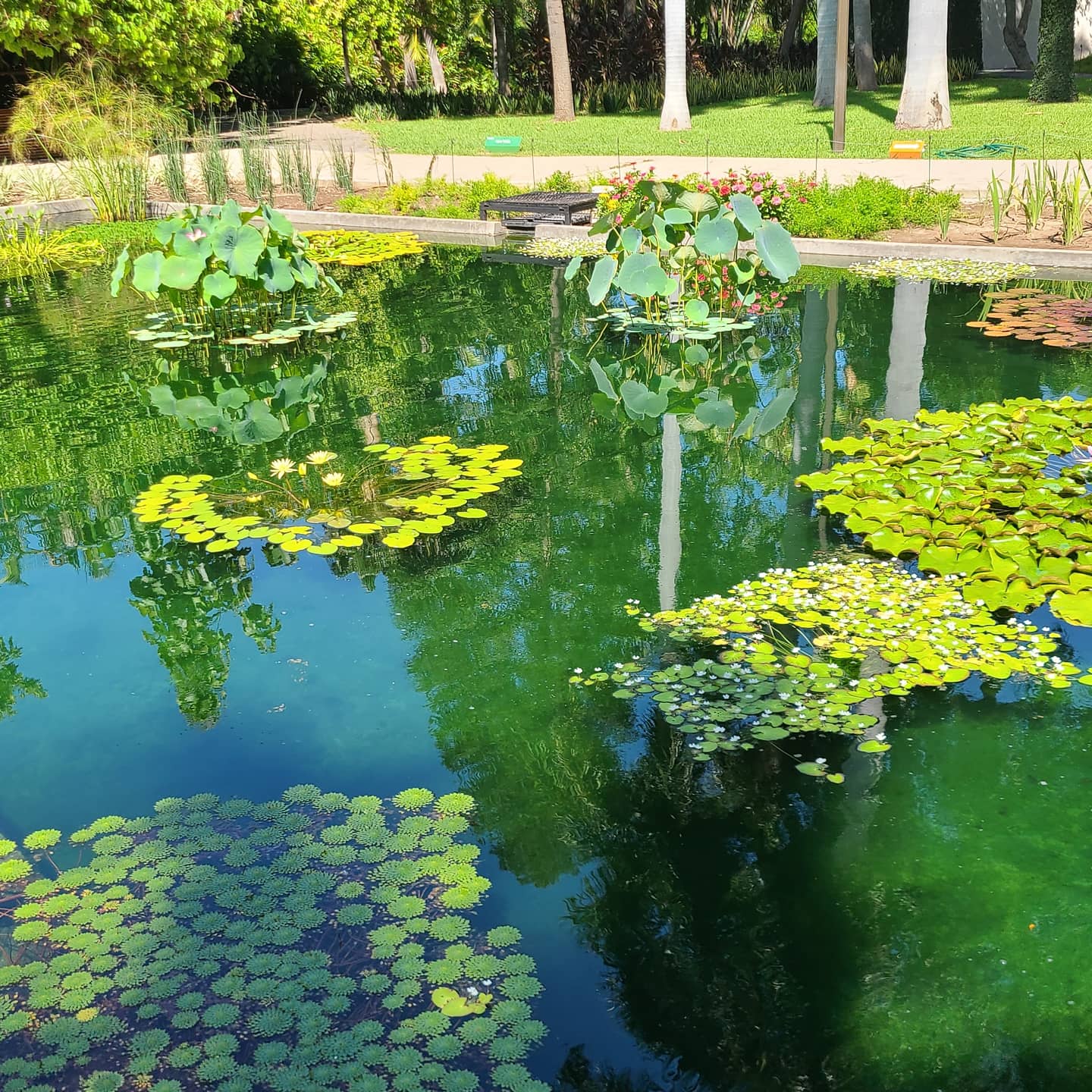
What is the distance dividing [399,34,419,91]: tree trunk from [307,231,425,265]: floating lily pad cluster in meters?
20.4

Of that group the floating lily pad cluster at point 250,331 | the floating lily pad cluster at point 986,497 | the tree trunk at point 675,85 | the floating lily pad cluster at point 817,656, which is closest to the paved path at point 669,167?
the tree trunk at point 675,85

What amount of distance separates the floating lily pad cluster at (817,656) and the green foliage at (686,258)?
289 centimetres

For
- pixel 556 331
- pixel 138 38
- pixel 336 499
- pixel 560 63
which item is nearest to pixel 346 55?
pixel 560 63

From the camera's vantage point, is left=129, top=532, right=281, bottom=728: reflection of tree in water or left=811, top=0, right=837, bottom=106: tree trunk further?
left=811, top=0, right=837, bottom=106: tree trunk

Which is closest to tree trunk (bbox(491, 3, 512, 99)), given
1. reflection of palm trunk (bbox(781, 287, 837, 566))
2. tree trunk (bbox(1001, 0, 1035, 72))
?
tree trunk (bbox(1001, 0, 1035, 72))

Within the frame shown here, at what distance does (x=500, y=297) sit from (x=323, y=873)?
25.6 ft

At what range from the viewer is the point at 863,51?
2458 centimetres

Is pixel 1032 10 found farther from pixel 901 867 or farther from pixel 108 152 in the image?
pixel 901 867

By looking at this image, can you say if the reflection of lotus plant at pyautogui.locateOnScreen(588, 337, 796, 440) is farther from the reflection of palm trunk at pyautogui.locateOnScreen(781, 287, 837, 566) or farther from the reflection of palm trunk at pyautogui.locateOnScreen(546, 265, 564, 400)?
the reflection of palm trunk at pyautogui.locateOnScreen(546, 265, 564, 400)

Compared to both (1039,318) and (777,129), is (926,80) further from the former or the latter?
(1039,318)

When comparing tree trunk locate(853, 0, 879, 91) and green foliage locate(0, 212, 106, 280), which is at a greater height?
tree trunk locate(853, 0, 879, 91)

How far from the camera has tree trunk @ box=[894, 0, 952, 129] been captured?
18.7m

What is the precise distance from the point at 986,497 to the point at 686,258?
14.0 feet

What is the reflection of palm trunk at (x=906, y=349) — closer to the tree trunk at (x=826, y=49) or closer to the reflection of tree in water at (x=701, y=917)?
the reflection of tree in water at (x=701, y=917)
